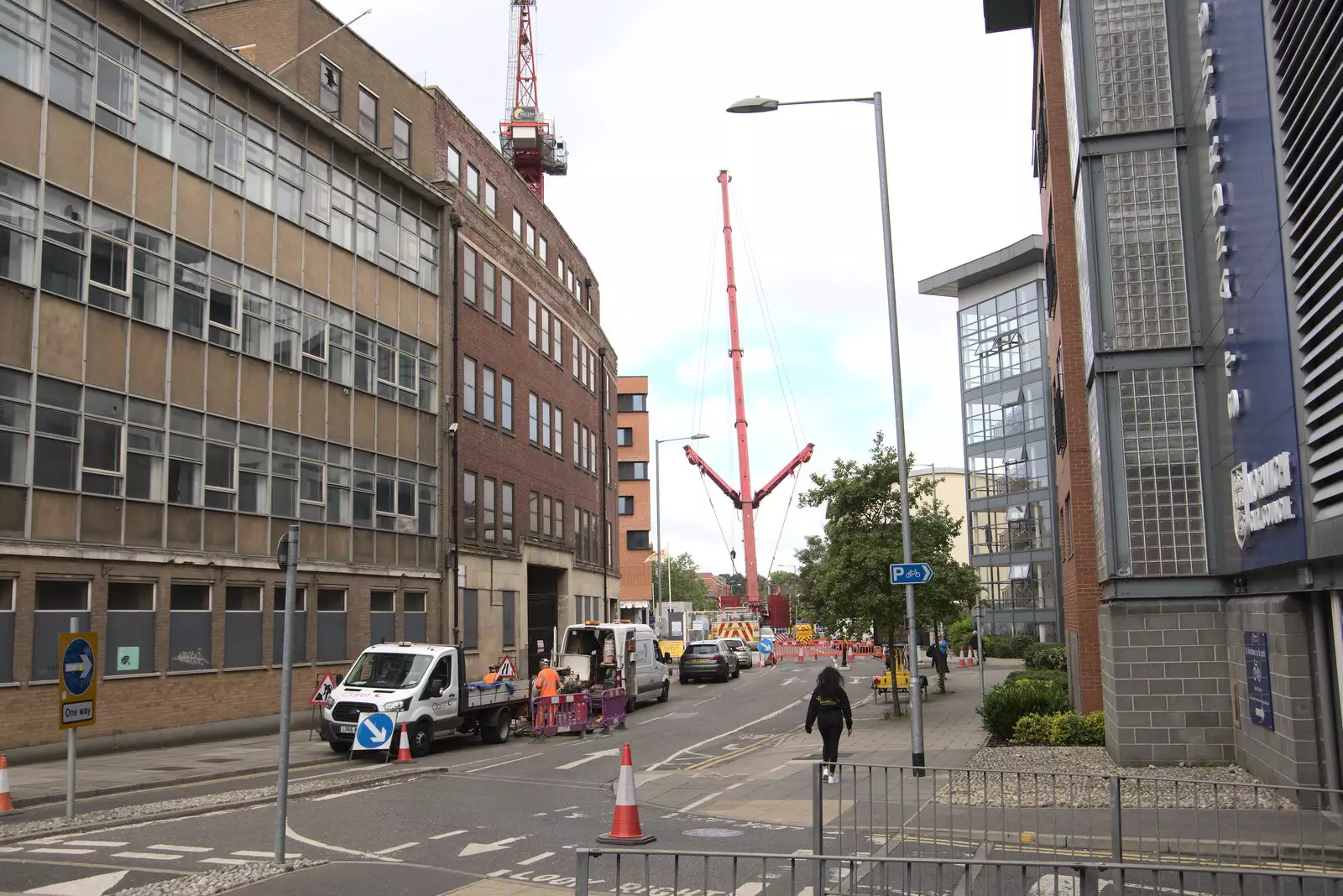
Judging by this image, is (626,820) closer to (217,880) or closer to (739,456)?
(217,880)

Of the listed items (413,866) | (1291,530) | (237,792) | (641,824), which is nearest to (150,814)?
(237,792)

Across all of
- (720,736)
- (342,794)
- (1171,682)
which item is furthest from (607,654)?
(1171,682)

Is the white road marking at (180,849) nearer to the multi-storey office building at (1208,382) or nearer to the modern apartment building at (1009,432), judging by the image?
the multi-storey office building at (1208,382)

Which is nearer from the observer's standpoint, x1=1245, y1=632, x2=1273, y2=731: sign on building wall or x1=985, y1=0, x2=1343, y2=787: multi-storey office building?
x1=985, y1=0, x2=1343, y2=787: multi-storey office building

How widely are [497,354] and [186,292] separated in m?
16.5

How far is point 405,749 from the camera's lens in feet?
65.7

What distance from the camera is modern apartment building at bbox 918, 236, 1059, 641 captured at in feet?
185

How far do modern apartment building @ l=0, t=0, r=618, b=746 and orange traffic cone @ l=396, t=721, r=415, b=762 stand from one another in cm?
606

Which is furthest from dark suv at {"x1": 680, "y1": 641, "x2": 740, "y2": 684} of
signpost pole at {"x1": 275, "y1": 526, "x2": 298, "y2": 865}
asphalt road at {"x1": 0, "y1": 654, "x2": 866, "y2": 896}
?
signpost pole at {"x1": 275, "y1": 526, "x2": 298, "y2": 865}

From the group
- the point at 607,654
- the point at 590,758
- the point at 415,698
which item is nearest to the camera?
the point at 590,758

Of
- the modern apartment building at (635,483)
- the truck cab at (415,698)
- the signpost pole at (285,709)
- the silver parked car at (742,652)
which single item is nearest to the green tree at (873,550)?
the truck cab at (415,698)

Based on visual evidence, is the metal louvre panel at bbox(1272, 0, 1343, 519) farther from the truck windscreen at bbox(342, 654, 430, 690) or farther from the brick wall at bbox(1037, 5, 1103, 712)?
the truck windscreen at bbox(342, 654, 430, 690)

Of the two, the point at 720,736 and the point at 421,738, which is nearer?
the point at 421,738

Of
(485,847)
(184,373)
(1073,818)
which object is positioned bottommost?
(485,847)
